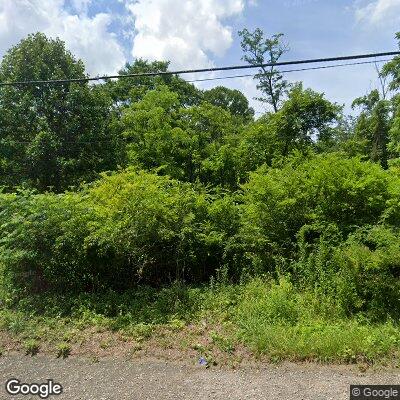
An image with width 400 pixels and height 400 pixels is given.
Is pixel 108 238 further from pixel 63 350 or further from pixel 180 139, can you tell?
pixel 180 139

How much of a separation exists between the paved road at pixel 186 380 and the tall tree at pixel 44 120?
473 inches

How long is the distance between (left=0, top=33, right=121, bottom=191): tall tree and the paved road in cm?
1202

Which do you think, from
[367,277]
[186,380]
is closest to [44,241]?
[186,380]

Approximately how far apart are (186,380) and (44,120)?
551 inches

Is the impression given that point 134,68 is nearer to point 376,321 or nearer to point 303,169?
point 303,169

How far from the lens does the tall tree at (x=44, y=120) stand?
1584 cm

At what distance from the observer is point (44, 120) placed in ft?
52.0

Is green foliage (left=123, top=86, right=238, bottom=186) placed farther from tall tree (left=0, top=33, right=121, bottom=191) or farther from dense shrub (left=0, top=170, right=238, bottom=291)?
dense shrub (left=0, top=170, right=238, bottom=291)

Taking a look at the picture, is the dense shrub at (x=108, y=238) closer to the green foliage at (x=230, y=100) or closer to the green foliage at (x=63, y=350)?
the green foliage at (x=63, y=350)

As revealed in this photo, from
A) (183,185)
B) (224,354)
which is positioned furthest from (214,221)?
(224,354)

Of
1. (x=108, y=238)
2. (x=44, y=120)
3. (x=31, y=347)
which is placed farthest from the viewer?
(x=44, y=120)

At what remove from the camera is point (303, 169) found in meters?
8.28

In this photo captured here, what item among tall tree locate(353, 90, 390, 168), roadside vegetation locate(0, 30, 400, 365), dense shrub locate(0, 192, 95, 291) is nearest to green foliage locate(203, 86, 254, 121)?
A: tall tree locate(353, 90, 390, 168)

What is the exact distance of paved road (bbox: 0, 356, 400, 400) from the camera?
4129 mm
